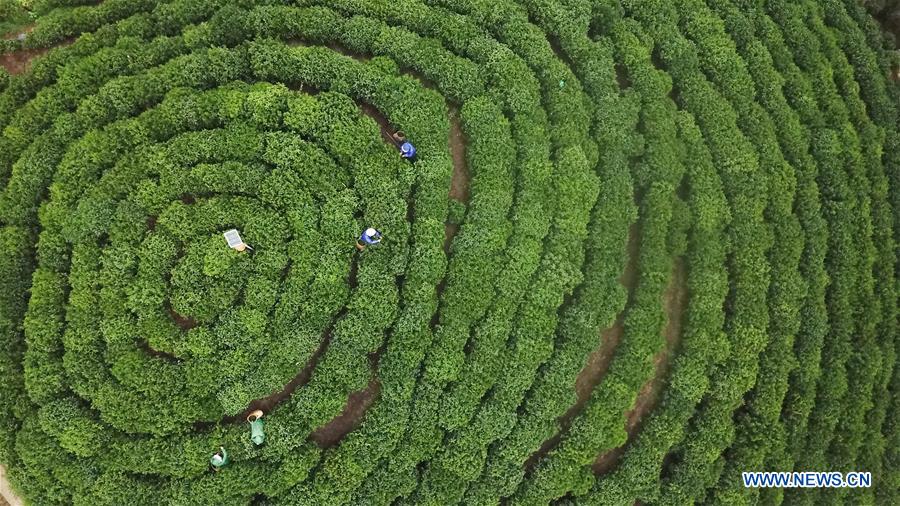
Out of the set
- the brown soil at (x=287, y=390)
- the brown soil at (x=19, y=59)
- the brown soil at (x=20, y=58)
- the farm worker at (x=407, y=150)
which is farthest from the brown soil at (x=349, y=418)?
the brown soil at (x=19, y=59)

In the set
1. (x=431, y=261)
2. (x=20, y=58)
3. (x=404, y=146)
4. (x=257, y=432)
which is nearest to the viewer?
(x=257, y=432)

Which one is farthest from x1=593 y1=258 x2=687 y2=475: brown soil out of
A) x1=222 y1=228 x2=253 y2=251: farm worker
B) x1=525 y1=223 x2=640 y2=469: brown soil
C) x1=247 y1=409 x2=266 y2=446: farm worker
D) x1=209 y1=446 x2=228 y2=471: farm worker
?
x1=222 y1=228 x2=253 y2=251: farm worker

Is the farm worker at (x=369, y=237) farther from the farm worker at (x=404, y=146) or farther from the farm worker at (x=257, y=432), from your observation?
the farm worker at (x=257, y=432)

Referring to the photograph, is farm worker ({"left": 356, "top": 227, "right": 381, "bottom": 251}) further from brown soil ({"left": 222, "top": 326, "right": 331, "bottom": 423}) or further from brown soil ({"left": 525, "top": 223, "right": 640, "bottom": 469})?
brown soil ({"left": 525, "top": 223, "right": 640, "bottom": 469})

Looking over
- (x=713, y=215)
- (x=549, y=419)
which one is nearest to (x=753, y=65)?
(x=713, y=215)

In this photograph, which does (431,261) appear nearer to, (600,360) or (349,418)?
(349,418)

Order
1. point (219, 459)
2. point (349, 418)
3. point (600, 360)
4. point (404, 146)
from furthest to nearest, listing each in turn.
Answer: point (600, 360)
point (349, 418)
point (404, 146)
point (219, 459)

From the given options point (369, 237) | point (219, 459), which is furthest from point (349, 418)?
point (369, 237)
